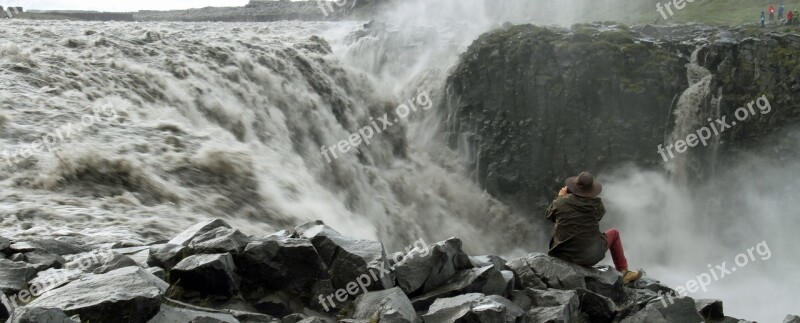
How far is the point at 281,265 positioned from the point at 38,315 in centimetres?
273

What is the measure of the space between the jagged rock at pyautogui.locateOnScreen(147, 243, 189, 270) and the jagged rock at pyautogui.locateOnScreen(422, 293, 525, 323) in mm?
2628

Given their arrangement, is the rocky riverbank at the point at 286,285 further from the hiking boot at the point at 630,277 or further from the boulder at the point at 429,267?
the hiking boot at the point at 630,277

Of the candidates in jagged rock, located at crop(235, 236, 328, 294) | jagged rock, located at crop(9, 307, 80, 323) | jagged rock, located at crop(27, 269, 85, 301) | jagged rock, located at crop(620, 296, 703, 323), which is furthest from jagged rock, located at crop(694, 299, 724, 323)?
jagged rock, located at crop(9, 307, 80, 323)

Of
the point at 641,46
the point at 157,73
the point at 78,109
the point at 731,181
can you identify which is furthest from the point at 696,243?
the point at 78,109

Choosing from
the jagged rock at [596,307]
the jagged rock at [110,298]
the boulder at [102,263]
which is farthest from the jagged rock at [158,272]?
the jagged rock at [596,307]

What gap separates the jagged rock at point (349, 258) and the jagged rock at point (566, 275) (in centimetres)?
225

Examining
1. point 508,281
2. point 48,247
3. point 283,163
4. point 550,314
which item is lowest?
point 550,314

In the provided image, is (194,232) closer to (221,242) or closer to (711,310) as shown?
(221,242)

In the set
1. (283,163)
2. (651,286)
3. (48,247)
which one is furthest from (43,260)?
(283,163)

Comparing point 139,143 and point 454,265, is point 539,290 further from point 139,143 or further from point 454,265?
point 139,143

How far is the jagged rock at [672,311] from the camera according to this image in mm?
8344

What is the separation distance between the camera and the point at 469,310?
6.93 m

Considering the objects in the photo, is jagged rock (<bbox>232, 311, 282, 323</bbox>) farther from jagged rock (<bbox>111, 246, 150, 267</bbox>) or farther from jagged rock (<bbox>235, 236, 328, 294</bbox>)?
jagged rock (<bbox>111, 246, 150, 267</bbox>)

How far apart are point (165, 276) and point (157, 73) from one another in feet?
41.2
